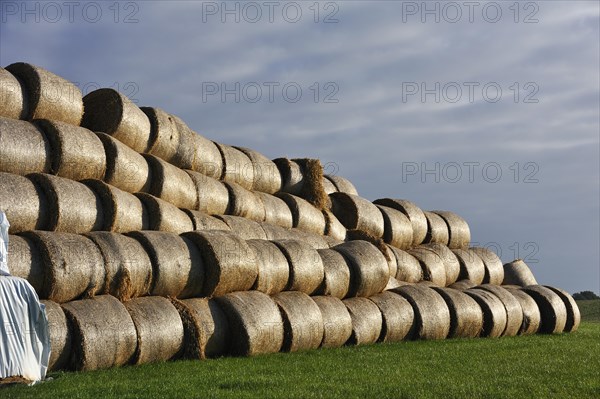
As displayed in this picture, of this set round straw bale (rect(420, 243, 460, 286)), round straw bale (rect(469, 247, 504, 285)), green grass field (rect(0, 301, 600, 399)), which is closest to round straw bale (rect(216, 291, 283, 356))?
green grass field (rect(0, 301, 600, 399))

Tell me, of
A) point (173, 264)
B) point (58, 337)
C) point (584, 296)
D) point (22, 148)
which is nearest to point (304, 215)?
point (173, 264)

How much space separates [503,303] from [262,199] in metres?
5.56

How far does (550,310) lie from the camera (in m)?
19.0

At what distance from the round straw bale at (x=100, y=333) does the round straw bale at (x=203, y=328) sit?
1.04m

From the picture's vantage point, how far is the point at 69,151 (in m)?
13.0

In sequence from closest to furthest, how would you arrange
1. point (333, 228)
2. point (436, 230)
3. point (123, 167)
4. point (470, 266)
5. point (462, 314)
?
point (123, 167) → point (462, 314) → point (333, 228) → point (470, 266) → point (436, 230)

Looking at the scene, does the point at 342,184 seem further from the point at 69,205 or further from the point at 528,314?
the point at 69,205

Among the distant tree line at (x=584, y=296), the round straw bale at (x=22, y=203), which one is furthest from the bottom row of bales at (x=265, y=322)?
the distant tree line at (x=584, y=296)

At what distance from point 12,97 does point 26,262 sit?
11.7 ft

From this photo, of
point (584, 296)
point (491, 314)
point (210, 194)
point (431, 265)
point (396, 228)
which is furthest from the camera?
point (584, 296)

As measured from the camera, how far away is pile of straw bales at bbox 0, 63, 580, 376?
36.2ft

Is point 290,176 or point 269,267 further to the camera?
point 290,176

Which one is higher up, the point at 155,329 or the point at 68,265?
the point at 68,265

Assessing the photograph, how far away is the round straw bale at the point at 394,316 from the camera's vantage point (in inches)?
→ 598
